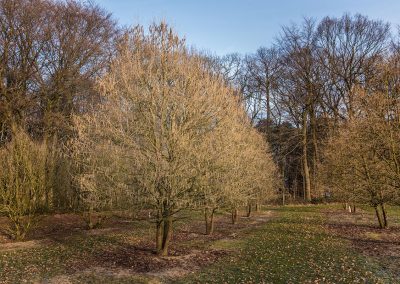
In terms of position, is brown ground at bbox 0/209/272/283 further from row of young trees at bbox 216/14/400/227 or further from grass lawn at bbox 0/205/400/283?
row of young trees at bbox 216/14/400/227

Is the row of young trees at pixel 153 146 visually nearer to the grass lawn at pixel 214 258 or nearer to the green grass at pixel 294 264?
the grass lawn at pixel 214 258

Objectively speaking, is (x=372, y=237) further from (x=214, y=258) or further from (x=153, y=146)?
(x=153, y=146)

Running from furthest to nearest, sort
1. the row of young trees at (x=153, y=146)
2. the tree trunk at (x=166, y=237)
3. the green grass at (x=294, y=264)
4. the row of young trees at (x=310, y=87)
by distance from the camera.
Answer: the row of young trees at (x=310, y=87)
the tree trunk at (x=166, y=237)
the row of young trees at (x=153, y=146)
the green grass at (x=294, y=264)

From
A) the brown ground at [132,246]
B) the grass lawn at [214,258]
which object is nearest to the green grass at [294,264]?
the grass lawn at [214,258]

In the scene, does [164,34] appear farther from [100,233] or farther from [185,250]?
[100,233]

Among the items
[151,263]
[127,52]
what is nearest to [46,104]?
[127,52]

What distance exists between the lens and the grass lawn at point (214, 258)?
8.81 metres

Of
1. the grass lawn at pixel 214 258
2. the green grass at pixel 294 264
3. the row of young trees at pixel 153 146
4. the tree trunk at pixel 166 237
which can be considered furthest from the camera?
the tree trunk at pixel 166 237

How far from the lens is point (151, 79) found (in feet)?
34.6

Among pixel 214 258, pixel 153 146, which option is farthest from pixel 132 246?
pixel 153 146

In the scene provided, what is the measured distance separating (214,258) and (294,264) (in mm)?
2313

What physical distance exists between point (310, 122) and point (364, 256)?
26.6m

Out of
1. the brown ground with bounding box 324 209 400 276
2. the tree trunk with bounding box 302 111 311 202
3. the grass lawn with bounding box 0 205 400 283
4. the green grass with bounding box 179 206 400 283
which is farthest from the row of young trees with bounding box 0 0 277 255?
the tree trunk with bounding box 302 111 311 202

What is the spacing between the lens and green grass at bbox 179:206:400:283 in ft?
28.1
